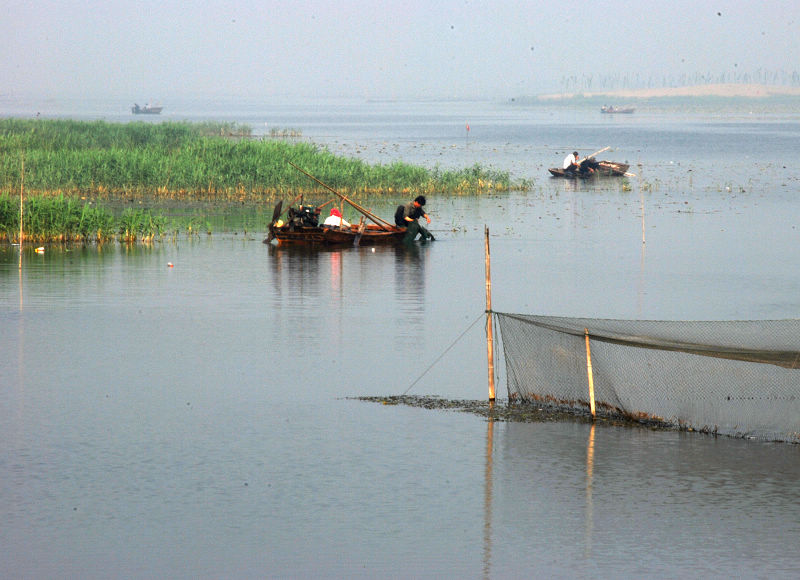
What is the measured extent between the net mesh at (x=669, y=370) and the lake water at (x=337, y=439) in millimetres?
458

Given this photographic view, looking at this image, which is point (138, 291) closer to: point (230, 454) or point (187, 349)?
point (187, 349)

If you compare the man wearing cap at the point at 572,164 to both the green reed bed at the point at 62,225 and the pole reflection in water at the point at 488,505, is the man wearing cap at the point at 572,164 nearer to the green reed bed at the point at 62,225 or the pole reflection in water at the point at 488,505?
the green reed bed at the point at 62,225

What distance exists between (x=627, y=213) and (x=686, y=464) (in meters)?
40.0

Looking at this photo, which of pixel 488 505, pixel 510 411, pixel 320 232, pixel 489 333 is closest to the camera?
pixel 488 505

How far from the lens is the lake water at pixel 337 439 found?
Answer: 13117 mm

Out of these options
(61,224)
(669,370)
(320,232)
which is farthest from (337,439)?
(61,224)

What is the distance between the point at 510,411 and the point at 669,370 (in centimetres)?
255

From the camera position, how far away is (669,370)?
58.3 feet

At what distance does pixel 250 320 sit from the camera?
91.5ft

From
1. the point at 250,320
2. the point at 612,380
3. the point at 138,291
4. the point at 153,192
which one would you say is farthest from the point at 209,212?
the point at 612,380

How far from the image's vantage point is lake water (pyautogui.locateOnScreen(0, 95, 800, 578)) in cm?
1312

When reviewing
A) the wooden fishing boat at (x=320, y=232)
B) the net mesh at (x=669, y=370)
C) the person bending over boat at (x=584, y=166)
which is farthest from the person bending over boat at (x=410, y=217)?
the person bending over boat at (x=584, y=166)

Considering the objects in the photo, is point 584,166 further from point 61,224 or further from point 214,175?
point 61,224

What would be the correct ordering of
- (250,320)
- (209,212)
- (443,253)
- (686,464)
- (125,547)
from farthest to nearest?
(209,212) → (443,253) → (250,320) → (686,464) → (125,547)
